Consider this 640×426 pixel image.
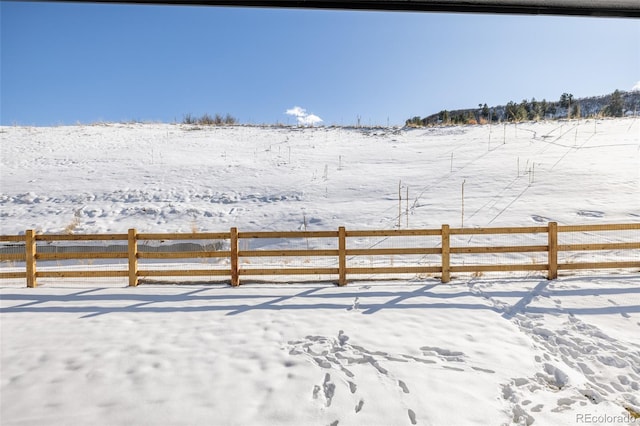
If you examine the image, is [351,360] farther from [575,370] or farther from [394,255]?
[394,255]

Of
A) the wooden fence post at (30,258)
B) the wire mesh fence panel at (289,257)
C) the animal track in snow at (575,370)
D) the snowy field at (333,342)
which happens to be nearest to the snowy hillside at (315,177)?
the snowy field at (333,342)

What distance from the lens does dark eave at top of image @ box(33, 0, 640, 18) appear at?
1823 millimetres

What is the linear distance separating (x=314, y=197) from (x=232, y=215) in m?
3.48

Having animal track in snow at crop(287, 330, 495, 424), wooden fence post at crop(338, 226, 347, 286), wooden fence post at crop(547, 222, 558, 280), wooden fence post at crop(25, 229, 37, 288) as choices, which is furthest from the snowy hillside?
animal track in snow at crop(287, 330, 495, 424)

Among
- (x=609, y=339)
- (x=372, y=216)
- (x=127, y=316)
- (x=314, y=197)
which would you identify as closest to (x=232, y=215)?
(x=314, y=197)

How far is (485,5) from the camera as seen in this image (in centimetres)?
187

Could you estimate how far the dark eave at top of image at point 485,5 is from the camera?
182 cm

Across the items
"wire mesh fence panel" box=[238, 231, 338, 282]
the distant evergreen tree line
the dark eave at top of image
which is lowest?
"wire mesh fence panel" box=[238, 231, 338, 282]

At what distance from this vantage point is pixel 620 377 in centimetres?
293

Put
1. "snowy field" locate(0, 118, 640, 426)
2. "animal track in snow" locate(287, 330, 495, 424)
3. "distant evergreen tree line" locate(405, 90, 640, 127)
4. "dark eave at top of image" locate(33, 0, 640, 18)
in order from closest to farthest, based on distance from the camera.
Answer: "dark eave at top of image" locate(33, 0, 640, 18) → "snowy field" locate(0, 118, 640, 426) → "animal track in snow" locate(287, 330, 495, 424) → "distant evergreen tree line" locate(405, 90, 640, 127)

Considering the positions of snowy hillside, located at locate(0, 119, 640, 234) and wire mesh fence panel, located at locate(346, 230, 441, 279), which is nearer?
wire mesh fence panel, located at locate(346, 230, 441, 279)

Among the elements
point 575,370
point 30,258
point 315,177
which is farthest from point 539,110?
point 30,258

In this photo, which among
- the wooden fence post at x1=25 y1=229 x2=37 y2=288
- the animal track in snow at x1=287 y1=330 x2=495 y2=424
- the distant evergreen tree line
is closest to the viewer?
the animal track in snow at x1=287 y1=330 x2=495 y2=424

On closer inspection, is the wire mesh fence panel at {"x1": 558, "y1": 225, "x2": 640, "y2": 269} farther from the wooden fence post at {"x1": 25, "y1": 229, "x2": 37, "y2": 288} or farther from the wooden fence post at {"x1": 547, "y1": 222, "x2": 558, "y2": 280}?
the wooden fence post at {"x1": 25, "y1": 229, "x2": 37, "y2": 288}
